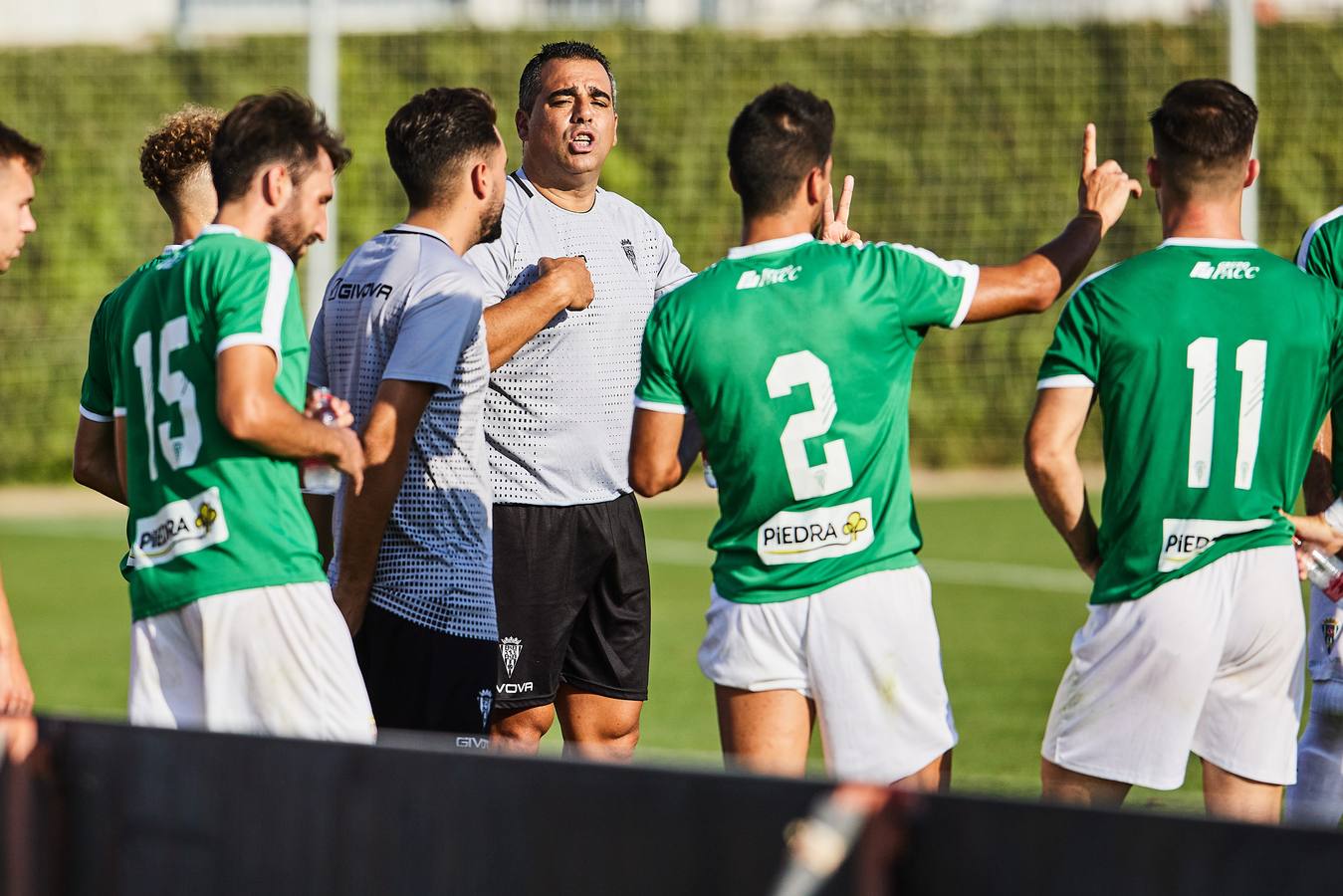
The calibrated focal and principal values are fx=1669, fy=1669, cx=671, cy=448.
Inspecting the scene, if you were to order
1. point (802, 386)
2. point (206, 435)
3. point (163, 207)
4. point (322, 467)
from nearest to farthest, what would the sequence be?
point (206, 435)
point (322, 467)
point (802, 386)
point (163, 207)

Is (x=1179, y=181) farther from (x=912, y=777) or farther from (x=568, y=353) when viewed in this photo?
(x=568, y=353)

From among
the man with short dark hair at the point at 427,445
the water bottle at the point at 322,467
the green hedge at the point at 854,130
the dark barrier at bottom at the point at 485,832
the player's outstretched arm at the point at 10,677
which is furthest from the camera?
the green hedge at the point at 854,130

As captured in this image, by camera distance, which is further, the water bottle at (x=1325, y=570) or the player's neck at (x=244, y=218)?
the water bottle at (x=1325, y=570)

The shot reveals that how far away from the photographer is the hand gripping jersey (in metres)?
4.12

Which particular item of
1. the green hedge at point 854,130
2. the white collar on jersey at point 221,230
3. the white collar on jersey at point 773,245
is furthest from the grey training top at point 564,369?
the green hedge at point 854,130

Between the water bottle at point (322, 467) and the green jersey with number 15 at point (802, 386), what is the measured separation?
0.76 m

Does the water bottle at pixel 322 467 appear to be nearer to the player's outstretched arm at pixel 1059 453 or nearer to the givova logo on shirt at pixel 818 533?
the givova logo on shirt at pixel 818 533

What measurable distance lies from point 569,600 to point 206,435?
185cm

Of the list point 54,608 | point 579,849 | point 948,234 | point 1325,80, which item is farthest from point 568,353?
point 1325,80

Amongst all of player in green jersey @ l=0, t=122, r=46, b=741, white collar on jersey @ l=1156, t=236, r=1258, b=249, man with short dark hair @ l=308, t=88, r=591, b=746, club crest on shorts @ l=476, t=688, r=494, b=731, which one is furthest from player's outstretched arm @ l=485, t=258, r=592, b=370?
white collar on jersey @ l=1156, t=236, r=1258, b=249

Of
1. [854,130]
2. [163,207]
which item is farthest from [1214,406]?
[854,130]

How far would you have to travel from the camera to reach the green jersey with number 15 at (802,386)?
13.0 feet

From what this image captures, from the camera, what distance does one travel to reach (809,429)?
4.00m

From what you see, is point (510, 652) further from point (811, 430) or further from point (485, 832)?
point (485, 832)
